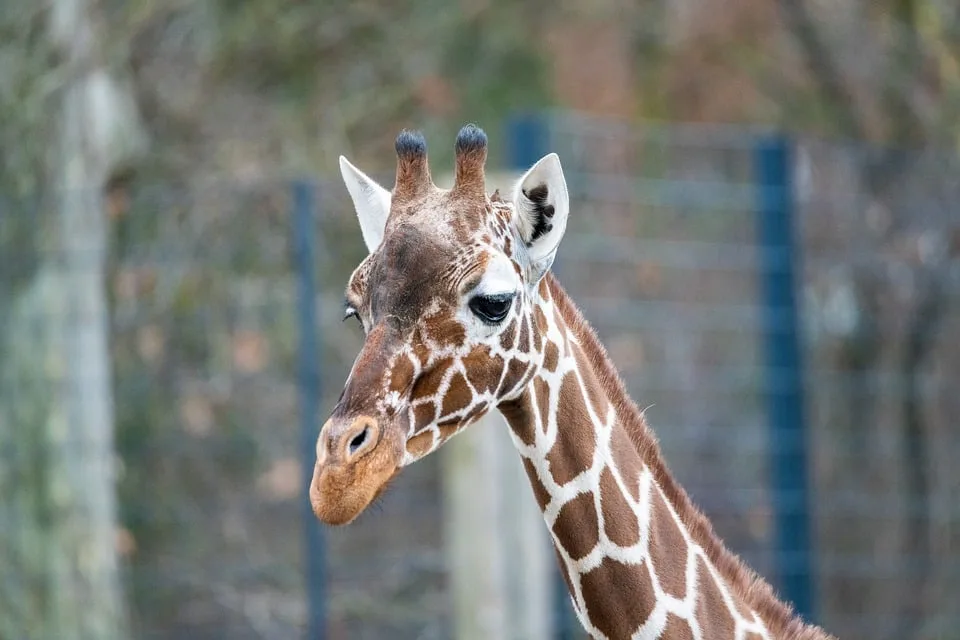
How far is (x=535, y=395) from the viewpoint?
130 inches

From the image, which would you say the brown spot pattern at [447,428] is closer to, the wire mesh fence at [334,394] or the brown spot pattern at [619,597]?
the brown spot pattern at [619,597]

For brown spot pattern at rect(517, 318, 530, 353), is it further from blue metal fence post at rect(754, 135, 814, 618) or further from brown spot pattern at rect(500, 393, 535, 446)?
blue metal fence post at rect(754, 135, 814, 618)

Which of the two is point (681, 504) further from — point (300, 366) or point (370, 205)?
point (300, 366)

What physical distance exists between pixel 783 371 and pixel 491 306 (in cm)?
414

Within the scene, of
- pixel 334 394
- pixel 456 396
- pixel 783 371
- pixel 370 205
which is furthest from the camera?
pixel 334 394

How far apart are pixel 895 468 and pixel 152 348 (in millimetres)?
3949

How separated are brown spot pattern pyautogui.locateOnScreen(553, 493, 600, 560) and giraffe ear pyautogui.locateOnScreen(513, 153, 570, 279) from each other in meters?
0.52

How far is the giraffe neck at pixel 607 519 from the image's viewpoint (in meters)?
3.27

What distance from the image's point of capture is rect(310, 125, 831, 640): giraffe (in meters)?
3.12

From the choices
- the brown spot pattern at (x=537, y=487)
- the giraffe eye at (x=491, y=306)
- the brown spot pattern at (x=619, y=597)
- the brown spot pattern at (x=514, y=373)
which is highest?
the giraffe eye at (x=491, y=306)

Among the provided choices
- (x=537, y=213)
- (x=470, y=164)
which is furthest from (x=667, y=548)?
(x=470, y=164)

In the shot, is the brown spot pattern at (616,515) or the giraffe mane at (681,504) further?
the giraffe mane at (681,504)

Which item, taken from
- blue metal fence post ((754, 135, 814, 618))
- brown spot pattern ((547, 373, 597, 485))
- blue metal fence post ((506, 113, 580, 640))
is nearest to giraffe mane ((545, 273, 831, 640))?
brown spot pattern ((547, 373, 597, 485))

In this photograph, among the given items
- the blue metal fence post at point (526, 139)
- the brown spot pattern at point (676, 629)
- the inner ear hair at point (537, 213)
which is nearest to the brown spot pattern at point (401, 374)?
the inner ear hair at point (537, 213)
